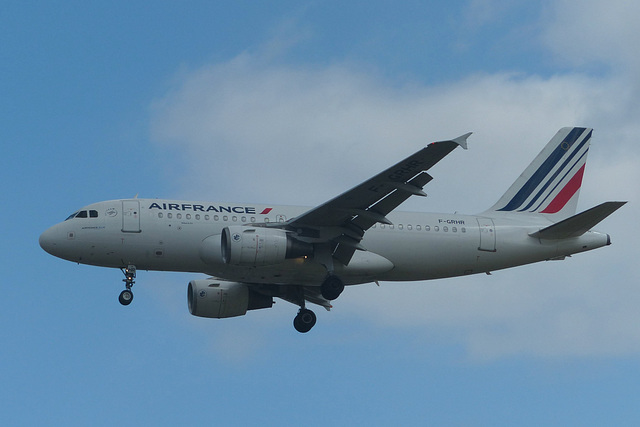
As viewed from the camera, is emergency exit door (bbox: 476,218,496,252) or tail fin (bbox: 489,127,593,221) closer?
emergency exit door (bbox: 476,218,496,252)

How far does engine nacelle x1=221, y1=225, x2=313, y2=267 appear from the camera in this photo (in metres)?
38.4

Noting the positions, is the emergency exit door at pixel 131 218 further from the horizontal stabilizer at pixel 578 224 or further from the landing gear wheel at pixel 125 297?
the horizontal stabilizer at pixel 578 224

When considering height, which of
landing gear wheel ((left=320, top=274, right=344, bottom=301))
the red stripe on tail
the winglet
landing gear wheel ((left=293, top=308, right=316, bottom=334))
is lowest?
landing gear wheel ((left=293, top=308, right=316, bottom=334))

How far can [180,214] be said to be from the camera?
3997 centimetres

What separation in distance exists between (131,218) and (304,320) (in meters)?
8.56

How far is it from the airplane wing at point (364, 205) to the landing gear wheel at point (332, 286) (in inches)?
30.7

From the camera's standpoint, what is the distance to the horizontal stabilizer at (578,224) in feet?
130

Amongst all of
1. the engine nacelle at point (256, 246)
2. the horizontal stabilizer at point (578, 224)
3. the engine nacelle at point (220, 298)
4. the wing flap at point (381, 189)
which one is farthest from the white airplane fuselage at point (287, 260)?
the engine nacelle at point (220, 298)

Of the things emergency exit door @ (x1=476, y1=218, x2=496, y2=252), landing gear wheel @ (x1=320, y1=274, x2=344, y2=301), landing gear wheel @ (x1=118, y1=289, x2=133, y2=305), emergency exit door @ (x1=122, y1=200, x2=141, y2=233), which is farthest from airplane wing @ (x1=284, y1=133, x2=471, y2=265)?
landing gear wheel @ (x1=118, y1=289, x2=133, y2=305)

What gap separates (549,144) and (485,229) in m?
6.83

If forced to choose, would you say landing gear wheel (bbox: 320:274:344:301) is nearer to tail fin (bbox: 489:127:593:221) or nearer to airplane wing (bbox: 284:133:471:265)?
airplane wing (bbox: 284:133:471:265)

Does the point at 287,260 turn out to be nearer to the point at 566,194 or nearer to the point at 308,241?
the point at 308,241

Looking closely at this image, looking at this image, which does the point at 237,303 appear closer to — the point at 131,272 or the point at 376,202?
the point at 131,272

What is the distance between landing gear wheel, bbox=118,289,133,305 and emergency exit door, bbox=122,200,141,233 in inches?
94.2
